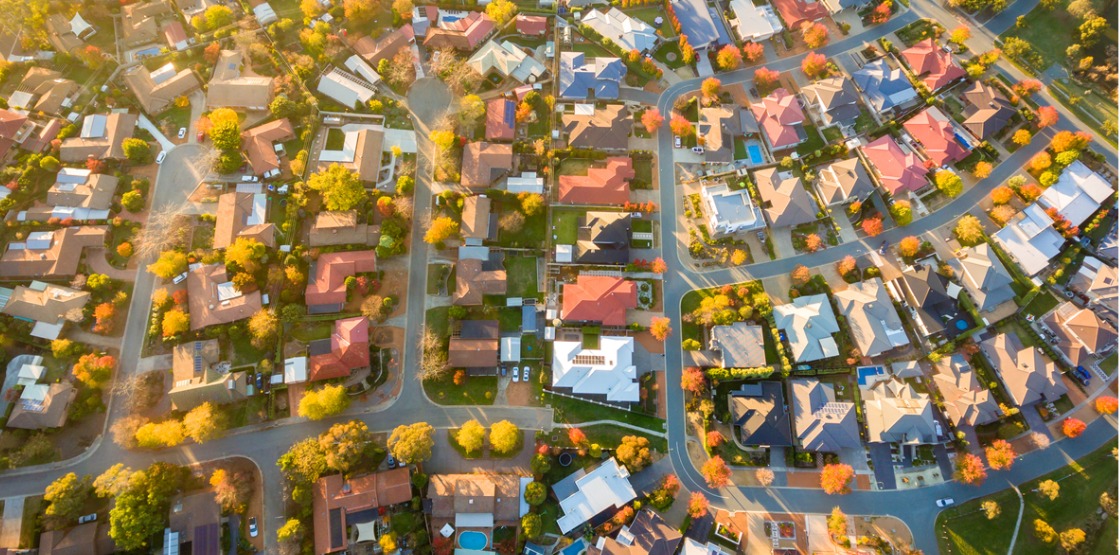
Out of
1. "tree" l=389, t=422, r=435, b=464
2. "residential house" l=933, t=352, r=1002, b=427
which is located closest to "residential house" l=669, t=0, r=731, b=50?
"residential house" l=933, t=352, r=1002, b=427

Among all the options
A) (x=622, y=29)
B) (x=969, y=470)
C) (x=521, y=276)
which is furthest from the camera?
(x=622, y=29)

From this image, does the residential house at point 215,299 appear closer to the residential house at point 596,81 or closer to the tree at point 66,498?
the tree at point 66,498

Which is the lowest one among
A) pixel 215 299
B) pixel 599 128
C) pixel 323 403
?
pixel 323 403

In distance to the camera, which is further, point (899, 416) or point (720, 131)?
point (720, 131)

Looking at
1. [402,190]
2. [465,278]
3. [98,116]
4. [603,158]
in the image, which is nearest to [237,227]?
[402,190]

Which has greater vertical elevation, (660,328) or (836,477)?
(660,328)

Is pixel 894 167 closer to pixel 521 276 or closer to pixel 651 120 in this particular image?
pixel 651 120

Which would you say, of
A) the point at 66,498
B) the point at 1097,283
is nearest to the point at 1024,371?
the point at 1097,283

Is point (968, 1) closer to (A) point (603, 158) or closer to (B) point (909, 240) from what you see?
(B) point (909, 240)

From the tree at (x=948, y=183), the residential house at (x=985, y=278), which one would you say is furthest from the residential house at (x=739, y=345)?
the tree at (x=948, y=183)
